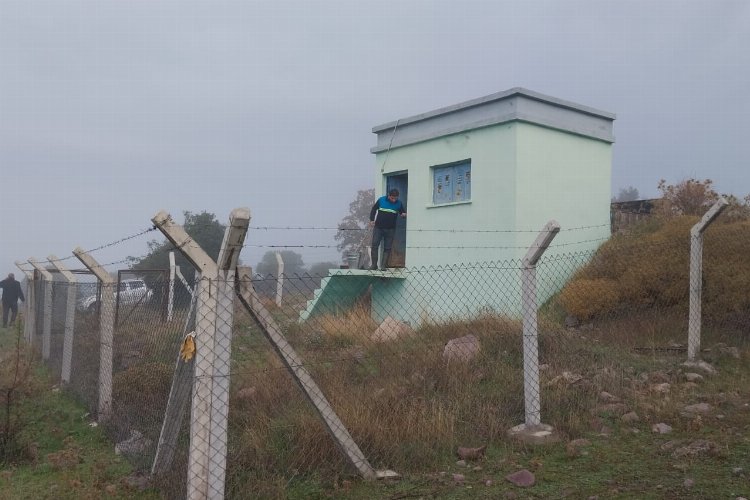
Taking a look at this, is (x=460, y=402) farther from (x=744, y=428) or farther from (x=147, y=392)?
(x=147, y=392)

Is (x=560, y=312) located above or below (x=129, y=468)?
above

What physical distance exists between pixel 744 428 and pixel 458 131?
24.3ft

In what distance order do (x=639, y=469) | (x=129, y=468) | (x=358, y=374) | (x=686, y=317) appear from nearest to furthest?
1. (x=639, y=469)
2. (x=129, y=468)
3. (x=358, y=374)
4. (x=686, y=317)

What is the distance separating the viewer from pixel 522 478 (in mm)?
4191

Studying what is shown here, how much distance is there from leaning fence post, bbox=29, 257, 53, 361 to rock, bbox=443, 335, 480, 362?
5.28 m

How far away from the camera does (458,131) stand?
11.4 m

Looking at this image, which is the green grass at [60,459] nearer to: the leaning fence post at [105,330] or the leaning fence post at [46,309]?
the leaning fence post at [105,330]

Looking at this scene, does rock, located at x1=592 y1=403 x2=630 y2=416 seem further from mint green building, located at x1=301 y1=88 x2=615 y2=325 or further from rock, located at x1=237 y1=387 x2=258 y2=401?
mint green building, located at x1=301 y1=88 x2=615 y2=325

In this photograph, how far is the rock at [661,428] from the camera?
199 inches

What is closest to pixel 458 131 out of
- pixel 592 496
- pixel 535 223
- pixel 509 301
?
pixel 535 223

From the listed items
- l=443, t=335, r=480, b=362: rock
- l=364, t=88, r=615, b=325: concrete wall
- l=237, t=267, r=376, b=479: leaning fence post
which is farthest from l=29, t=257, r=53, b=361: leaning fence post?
l=237, t=267, r=376, b=479: leaning fence post

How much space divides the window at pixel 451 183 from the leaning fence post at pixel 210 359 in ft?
27.6

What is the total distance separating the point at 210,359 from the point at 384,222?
307 inches

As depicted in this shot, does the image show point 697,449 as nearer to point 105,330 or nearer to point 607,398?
point 607,398
